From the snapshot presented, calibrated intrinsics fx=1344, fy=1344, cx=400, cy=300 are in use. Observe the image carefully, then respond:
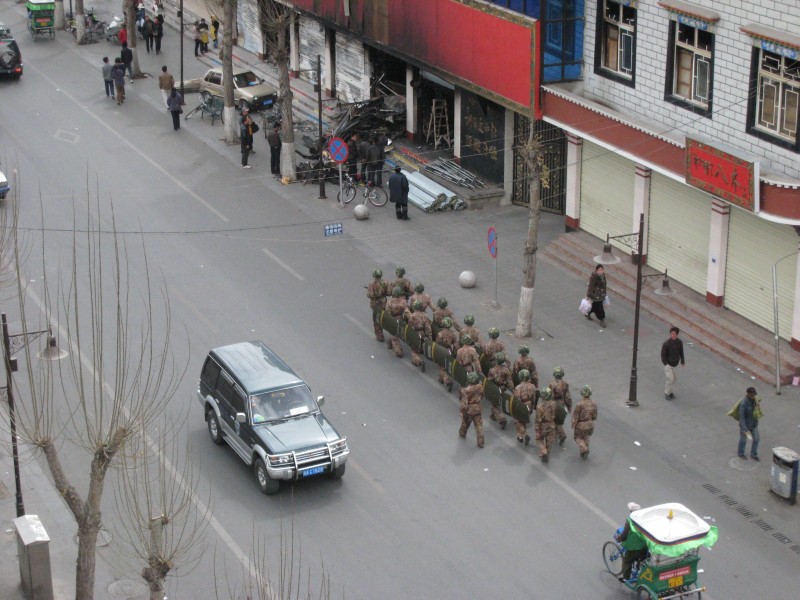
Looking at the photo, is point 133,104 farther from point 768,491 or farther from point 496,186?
point 768,491

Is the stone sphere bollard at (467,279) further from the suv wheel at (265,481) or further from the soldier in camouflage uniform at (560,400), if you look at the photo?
the suv wheel at (265,481)

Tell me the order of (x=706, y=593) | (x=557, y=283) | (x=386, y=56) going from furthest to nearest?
1. (x=386, y=56)
2. (x=557, y=283)
3. (x=706, y=593)

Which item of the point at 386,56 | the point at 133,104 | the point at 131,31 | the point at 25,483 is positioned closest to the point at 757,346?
the point at 25,483

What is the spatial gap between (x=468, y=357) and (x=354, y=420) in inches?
99.3

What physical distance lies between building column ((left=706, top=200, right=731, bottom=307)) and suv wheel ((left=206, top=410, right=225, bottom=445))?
11.8m

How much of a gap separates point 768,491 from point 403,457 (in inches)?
255

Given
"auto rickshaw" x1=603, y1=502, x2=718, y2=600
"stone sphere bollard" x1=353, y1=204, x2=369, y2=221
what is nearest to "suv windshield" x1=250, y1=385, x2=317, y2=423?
"auto rickshaw" x1=603, y1=502, x2=718, y2=600

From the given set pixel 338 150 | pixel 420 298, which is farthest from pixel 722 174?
pixel 338 150

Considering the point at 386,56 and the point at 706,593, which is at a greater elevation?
the point at 386,56

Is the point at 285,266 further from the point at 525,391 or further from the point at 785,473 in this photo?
the point at 785,473

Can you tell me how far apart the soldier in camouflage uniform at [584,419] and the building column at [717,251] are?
697 cm

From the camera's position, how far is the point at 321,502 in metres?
23.2

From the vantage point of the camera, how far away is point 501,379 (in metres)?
25.5

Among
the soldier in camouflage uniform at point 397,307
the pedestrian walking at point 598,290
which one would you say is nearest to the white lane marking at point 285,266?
the soldier in camouflage uniform at point 397,307
